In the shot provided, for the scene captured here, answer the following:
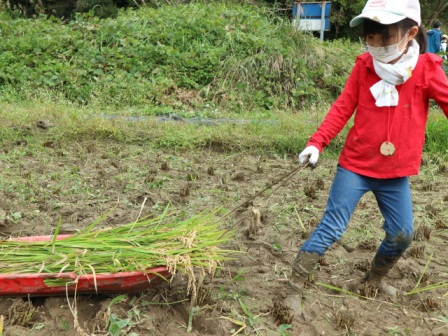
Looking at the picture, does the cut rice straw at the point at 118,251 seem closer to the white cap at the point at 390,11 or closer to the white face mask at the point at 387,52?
the white face mask at the point at 387,52

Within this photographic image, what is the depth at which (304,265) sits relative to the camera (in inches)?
122

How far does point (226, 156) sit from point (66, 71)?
4.85m

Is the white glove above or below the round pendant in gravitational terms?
below

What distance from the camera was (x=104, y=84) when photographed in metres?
9.60

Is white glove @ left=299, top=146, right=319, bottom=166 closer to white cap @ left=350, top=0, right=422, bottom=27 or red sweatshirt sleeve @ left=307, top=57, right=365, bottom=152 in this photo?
red sweatshirt sleeve @ left=307, top=57, right=365, bottom=152

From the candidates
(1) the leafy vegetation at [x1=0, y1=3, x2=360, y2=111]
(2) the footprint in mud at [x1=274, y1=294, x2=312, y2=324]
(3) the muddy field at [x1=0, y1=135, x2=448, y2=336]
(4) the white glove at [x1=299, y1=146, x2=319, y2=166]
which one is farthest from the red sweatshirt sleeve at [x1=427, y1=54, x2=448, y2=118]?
(1) the leafy vegetation at [x1=0, y1=3, x2=360, y2=111]

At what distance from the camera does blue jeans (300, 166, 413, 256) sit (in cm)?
302

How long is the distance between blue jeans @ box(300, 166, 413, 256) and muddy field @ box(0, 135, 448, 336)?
0.37m

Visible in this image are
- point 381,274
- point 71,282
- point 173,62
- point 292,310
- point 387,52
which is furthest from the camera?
point 173,62

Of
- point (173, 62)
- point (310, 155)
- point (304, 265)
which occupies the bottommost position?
point (173, 62)

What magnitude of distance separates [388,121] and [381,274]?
2.97ft

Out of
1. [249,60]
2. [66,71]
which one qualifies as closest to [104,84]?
[66,71]

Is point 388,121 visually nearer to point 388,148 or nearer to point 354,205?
point 388,148

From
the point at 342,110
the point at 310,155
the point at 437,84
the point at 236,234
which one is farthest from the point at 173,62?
the point at 437,84
